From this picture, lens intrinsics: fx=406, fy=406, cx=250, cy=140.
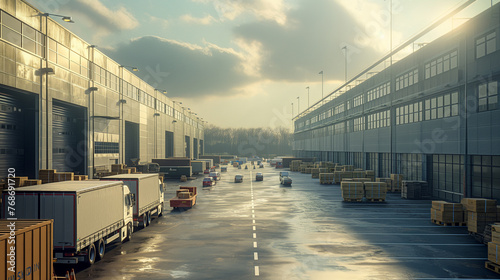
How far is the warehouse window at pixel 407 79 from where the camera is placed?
45162 mm

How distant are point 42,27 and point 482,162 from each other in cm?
3704

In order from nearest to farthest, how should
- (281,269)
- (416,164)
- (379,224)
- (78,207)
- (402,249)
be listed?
(78,207), (281,269), (402,249), (379,224), (416,164)

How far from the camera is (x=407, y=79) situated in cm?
4759

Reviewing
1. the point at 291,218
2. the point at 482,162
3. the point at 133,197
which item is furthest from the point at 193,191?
the point at 482,162

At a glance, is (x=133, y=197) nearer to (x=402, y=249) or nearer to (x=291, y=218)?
(x=291, y=218)

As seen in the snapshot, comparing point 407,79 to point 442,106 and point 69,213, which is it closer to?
point 442,106

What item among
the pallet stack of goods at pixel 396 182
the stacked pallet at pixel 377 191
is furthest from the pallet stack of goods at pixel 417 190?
the pallet stack of goods at pixel 396 182

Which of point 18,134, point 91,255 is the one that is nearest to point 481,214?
point 91,255

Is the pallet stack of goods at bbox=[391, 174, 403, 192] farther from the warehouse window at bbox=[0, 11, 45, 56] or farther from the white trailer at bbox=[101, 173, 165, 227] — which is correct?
the warehouse window at bbox=[0, 11, 45, 56]

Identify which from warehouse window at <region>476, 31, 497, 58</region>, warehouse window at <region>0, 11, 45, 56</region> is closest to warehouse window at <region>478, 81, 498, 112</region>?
warehouse window at <region>476, 31, 497, 58</region>

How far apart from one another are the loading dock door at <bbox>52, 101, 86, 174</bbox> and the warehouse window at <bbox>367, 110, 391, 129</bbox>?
38211 millimetres

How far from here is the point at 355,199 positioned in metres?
39.6

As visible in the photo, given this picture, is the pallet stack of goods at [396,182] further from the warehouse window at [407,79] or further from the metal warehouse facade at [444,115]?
the warehouse window at [407,79]

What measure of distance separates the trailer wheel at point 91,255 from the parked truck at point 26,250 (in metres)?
4.95
